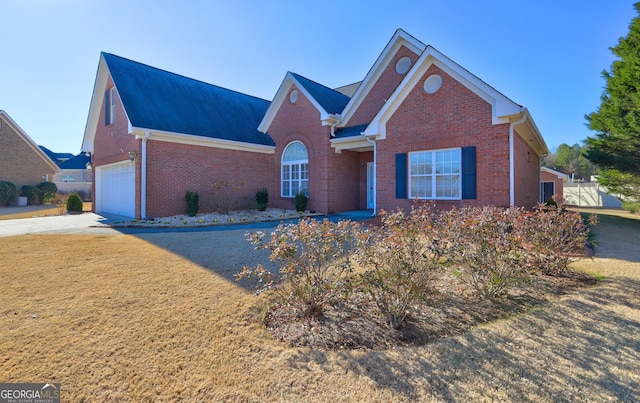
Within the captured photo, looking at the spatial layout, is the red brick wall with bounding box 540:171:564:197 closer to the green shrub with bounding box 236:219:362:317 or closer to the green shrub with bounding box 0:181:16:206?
the green shrub with bounding box 236:219:362:317

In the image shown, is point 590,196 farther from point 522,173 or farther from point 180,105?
point 180,105

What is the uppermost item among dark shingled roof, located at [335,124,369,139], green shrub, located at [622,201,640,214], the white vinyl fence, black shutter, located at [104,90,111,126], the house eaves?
black shutter, located at [104,90,111,126]

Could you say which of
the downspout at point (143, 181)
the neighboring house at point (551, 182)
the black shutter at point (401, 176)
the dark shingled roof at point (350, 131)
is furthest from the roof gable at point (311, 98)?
the neighboring house at point (551, 182)

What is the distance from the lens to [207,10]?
1053cm

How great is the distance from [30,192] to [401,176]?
1175 inches

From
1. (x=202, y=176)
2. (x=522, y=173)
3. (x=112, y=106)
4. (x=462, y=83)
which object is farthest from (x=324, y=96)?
(x=112, y=106)

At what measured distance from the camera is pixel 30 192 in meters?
25.3

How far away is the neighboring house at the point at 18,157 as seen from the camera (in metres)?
25.0

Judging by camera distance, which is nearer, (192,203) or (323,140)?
(192,203)

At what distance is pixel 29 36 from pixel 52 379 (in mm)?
12654

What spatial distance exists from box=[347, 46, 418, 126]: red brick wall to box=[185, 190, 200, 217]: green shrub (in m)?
7.98

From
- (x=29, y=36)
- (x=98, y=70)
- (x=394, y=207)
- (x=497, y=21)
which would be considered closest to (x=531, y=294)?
(x=394, y=207)

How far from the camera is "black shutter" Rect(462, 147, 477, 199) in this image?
9914 millimetres

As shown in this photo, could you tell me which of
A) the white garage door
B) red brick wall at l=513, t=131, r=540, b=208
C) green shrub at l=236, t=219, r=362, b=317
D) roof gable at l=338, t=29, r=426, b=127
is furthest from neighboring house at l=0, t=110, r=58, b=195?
red brick wall at l=513, t=131, r=540, b=208
